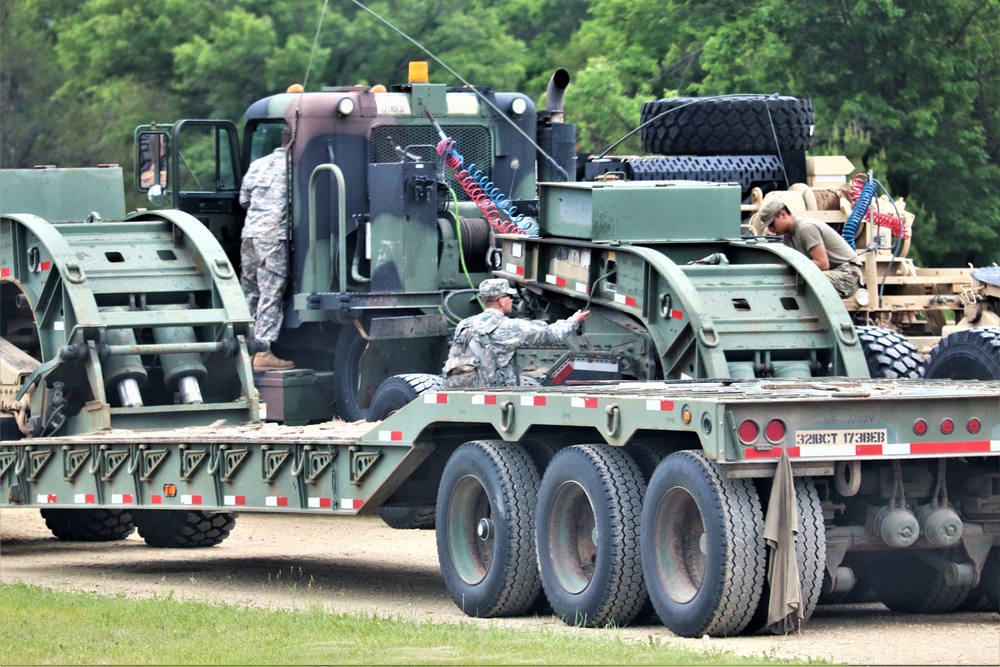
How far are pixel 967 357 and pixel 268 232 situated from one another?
653 centimetres

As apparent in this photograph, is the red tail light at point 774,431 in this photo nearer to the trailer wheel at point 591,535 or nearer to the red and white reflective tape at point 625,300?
the trailer wheel at point 591,535

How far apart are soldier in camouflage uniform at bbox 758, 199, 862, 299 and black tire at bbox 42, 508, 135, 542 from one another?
19.4 ft

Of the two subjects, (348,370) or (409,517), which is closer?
(409,517)

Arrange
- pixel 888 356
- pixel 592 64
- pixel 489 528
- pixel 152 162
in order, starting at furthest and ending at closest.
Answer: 1. pixel 592 64
2. pixel 152 162
3. pixel 888 356
4. pixel 489 528

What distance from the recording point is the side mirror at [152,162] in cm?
1595

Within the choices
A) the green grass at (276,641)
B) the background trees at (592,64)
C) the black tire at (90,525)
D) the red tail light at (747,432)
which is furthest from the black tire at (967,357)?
the black tire at (90,525)

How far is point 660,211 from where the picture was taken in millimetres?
12516

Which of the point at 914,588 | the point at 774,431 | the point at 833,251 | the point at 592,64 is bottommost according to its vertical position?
the point at 914,588

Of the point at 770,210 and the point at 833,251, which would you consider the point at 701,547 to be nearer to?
the point at 833,251

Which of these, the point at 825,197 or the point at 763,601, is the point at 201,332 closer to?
the point at 825,197

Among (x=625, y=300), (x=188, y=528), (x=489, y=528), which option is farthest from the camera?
(x=188, y=528)

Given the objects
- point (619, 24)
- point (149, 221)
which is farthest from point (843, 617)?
point (619, 24)

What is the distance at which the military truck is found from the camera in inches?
363

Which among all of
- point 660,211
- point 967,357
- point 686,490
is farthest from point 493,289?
point 686,490
